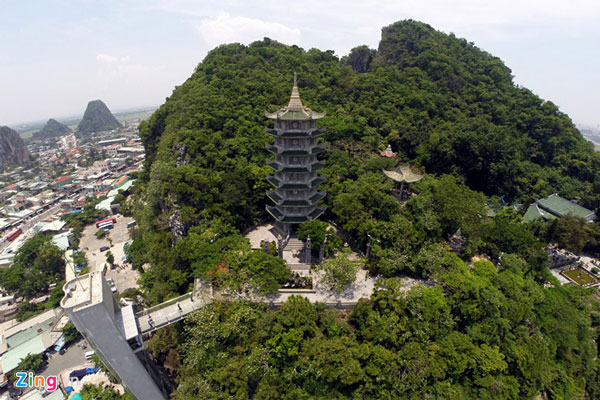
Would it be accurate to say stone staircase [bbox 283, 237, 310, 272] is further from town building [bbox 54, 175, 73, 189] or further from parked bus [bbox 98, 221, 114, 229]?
town building [bbox 54, 175, 73, 189]

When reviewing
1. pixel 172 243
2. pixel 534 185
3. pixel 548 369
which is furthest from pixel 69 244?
pixel 534 185

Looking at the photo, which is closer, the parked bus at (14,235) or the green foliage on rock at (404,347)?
the green foliage on rock at (404,347)

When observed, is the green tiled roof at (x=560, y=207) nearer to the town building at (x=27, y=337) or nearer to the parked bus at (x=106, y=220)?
the town building at (x=27, y=337)

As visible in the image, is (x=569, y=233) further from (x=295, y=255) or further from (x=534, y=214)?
(x=295, y=255)

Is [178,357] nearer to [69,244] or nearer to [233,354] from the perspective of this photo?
[233,354]

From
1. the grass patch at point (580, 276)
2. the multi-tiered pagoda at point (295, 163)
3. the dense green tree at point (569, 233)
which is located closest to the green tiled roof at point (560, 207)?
the dense green tree at point (569, 233)

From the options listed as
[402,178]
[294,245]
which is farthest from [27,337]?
[402,178]
